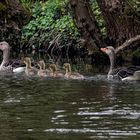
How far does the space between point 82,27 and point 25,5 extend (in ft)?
37.5

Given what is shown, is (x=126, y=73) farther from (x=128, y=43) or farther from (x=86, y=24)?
(x=86, y=24)

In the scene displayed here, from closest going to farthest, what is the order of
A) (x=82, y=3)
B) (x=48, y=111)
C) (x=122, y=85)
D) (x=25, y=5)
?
(x=48, y=111) → (x=122, y=85) → (x=82, y=3) → (x=25, y=5)

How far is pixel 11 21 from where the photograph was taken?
31.6m

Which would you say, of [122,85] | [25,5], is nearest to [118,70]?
[122,85]

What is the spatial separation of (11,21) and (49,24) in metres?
2.05

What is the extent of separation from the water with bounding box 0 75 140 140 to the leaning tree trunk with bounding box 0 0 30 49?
46.9ft

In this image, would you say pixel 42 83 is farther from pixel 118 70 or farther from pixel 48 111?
pixel 48 111

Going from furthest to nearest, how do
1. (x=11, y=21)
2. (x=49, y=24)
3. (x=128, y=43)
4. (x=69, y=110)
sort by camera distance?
1. (x=11, y=21)
2. (x=49, y=24)
3. (x=128, y=43)
4. (x=69, y=110)

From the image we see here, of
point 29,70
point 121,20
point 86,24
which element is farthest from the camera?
point 121,20

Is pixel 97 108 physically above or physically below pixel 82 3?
below

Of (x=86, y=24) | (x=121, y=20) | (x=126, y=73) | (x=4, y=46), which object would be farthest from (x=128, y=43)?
(x=126, y=73)

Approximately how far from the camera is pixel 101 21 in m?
27.7

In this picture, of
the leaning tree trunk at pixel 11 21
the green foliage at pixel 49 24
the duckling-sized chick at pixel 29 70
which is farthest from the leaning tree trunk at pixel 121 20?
the leaning tree trunk at pixel 11 21

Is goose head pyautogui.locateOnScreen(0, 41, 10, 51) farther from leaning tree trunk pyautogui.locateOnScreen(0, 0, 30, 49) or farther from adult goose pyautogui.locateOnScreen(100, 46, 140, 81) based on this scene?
leaning tree trunk pyautogui.locateOnScreen(0, 0, 30, 49)
